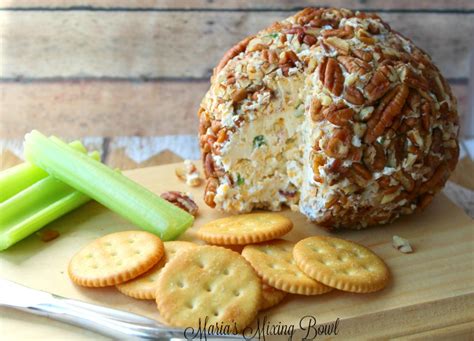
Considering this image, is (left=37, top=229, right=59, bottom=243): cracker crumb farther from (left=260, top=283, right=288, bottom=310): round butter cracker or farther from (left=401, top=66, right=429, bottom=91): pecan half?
(left=401, top=66, right=429, bottom=91): pecan half

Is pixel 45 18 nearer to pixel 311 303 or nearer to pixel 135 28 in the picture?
pixel 135 28

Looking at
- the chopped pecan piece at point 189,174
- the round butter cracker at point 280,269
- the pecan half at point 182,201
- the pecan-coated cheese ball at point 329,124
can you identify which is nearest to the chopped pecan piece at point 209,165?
the pecan-coated cheese ball at point 329,124

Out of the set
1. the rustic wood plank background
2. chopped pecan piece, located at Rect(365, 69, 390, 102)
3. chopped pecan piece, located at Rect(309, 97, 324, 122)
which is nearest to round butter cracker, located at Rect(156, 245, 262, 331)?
chopped pecan piece, located at Rect(309, 97, 324, 122)

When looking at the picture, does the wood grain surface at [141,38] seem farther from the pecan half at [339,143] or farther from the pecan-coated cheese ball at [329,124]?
the pecan half at [339,143]

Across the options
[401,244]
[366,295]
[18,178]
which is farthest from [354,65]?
[18,178]

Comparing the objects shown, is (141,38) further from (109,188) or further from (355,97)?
(355,97)

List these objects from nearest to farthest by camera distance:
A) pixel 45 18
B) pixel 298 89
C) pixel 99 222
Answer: pixel 298 89
pixel 99 222
pixel 45 18

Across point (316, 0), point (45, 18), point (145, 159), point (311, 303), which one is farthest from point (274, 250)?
point (45, 18)
